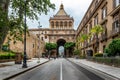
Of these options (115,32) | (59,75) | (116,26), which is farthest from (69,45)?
(59,75)

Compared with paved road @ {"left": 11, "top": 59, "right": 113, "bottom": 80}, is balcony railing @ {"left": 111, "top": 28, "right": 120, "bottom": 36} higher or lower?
higher

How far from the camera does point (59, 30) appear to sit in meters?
150

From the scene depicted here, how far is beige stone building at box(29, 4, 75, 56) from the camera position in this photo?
14800 centimetres

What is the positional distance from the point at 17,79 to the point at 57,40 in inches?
5238

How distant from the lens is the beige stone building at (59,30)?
148000 mm

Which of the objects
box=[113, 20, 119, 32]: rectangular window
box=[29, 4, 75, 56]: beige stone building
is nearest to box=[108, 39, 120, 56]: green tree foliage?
box=[113, 20, 119, 32]: rectangular window

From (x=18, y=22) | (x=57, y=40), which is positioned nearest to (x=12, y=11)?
(x=18, y=22)

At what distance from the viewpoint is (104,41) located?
53.0 m

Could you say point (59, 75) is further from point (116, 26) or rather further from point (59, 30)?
point (59, 30)

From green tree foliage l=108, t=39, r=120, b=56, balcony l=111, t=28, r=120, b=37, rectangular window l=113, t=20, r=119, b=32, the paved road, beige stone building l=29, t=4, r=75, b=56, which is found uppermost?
beige stone building l=29, t=4, r=75, b=56

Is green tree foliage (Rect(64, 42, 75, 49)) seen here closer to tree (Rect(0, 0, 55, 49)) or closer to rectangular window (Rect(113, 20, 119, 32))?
rectangular window (Rect(113, 20, 119, 32))

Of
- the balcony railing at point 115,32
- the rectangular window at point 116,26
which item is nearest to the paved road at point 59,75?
the balcony railing at point 115,32

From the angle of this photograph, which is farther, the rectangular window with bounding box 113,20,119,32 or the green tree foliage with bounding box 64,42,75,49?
the green tree foliage with bounding box 64,42,75,49

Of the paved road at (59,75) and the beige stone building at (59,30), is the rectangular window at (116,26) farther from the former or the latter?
the beige stone building at (59,30)
